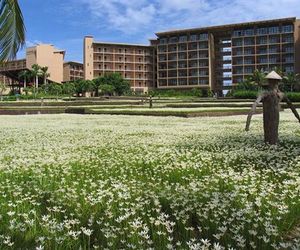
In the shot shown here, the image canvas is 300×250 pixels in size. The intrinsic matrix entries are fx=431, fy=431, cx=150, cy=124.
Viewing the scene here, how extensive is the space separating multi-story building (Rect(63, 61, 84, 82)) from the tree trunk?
176 m

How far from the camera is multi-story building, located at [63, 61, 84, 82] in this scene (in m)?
189

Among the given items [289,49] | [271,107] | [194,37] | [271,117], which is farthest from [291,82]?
[271,117]

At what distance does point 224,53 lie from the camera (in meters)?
161

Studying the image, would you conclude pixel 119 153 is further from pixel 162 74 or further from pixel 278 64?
pixel 162 74

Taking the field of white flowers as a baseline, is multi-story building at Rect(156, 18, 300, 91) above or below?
above

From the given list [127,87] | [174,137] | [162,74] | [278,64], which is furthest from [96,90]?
[174,137]

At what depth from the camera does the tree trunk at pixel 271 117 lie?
46.7 ft

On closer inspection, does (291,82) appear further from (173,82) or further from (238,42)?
(173,82)

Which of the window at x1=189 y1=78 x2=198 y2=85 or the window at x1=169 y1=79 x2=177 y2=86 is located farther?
the window at x1=169 y1=79 x2=177 y2=86

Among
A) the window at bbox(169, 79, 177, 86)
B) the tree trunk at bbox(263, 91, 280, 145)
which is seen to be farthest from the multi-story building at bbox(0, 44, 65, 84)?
the tree trunk at bbox(263, 91, 280, 145)

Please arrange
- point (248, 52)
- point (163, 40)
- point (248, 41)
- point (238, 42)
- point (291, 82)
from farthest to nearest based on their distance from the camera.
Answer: point (163, 40), point (238, 42), point (248, 52), point (248, 41), point (291, 82)

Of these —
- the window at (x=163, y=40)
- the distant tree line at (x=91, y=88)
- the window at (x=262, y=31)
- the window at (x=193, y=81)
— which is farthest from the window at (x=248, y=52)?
the distant tree line at (x=91, y=88)

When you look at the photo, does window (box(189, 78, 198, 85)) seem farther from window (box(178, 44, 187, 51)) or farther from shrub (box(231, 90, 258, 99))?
shrub (box(231, 90, 258, 99))

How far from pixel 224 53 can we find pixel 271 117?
15071cm
